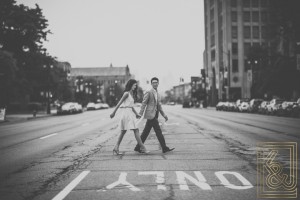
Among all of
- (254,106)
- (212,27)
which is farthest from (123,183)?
(212,27)

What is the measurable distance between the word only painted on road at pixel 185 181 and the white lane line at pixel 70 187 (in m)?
0.59

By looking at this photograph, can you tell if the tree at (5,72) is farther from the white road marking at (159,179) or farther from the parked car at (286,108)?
the white road marking at (159,179)

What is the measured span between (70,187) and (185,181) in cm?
190

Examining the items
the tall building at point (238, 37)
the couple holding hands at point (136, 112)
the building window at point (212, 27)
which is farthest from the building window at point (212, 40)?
the couple holding hands at point (136, 112)

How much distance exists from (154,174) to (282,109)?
33536 millimetres

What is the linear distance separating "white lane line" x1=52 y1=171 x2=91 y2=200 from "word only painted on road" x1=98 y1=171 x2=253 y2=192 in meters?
0.59

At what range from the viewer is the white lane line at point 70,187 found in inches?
235

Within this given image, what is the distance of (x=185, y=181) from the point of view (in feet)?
22.8

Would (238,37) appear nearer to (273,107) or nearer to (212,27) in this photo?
(212,27)

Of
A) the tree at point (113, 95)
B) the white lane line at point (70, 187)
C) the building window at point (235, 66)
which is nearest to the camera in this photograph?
the white lane line at point (70, 187)

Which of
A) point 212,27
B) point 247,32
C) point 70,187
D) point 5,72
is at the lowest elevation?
point 70,187

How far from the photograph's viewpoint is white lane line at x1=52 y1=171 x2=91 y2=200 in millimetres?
5973

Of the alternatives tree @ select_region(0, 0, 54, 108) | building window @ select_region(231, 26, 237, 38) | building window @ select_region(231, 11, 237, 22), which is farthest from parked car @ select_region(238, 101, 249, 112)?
building window @ select_region(231, 11, 237, 22)

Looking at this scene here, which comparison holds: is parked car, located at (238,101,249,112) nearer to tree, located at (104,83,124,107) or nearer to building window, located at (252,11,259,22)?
building window, located at (252,11,259,22)
